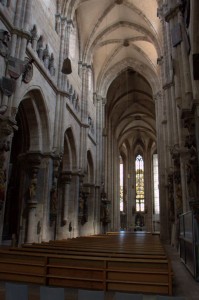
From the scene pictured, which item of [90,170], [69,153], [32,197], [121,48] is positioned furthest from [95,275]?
[121,48]

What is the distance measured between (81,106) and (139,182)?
2990 centimetres

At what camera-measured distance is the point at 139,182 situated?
48375mm

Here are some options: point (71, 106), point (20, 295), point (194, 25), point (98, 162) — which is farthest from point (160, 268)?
point (98, 162)

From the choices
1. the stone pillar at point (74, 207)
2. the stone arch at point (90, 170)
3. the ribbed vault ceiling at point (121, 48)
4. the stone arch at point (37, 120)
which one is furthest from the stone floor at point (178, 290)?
the stone arch at point (90, 170)

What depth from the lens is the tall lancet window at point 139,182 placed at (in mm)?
47281

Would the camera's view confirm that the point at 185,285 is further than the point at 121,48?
No

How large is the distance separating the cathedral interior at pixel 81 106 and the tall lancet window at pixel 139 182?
1409 cm

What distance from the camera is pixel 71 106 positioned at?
1797 cm

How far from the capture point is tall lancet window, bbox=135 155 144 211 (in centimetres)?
4728

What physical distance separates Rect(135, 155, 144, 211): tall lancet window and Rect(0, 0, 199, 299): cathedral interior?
14.1 m

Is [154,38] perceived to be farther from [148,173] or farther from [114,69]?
[148,173]

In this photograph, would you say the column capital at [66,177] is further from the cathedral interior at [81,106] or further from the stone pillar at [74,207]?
the stone pillar at [74,207]

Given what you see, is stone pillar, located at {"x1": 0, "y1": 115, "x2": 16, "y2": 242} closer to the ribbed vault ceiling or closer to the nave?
the nave

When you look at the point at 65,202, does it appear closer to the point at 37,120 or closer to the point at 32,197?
the point at 32,197
